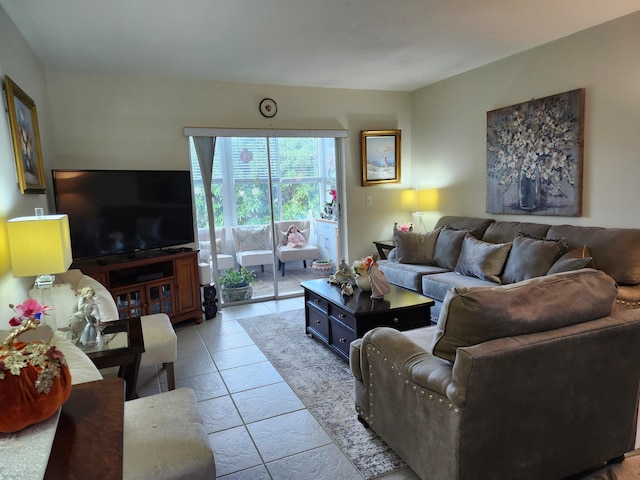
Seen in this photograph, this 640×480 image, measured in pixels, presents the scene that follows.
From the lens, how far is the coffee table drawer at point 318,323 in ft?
11.7

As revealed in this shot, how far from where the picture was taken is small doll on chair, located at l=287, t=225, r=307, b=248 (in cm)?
541

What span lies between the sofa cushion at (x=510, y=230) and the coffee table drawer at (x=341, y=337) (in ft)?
6.22


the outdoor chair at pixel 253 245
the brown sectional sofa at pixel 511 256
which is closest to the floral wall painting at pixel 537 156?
the brown sectional sofa at pixel 511 256

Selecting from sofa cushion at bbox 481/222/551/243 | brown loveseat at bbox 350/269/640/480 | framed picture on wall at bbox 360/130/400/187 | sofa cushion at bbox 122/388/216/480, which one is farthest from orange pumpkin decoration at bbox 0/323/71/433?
framed picture on wall at bbox 360/130/400/187

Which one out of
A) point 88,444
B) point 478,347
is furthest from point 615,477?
point 88,444

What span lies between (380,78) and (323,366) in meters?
3.28

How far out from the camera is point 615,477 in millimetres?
1948

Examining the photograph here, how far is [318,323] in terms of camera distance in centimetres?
373

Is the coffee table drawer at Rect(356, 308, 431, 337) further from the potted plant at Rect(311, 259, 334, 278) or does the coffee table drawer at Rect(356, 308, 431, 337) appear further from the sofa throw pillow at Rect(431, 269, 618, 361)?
the potted plant at Rect(311, 259, 334, 278)

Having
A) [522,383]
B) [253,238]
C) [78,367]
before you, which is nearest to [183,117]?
[253,238]

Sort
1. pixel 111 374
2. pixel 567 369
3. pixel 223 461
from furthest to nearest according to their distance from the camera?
pixel 111 374 < pixel 223 461 < pixel 567 369

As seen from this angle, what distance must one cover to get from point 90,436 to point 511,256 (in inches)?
137

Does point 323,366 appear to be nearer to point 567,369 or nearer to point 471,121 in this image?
point 567,369

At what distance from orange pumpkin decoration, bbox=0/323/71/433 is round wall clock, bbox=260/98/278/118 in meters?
4.14
